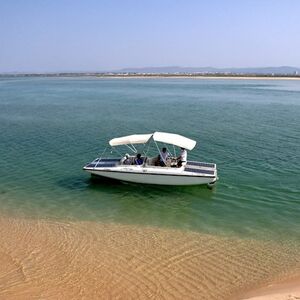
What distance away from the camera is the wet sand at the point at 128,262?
41.9 ft

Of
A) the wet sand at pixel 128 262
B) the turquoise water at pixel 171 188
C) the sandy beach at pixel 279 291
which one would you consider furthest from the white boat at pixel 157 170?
the sandy beach at pixel 279 291

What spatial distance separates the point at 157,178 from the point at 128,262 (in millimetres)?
8471

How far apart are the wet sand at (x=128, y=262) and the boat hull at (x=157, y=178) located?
206 inches

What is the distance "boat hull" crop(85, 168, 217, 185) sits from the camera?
22297 millimetres

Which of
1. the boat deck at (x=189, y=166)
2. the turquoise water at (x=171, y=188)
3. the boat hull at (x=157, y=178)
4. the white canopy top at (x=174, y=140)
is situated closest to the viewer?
the turquoise water at (x=171, y=188)

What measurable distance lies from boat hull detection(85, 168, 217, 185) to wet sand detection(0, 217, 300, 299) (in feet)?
17.2

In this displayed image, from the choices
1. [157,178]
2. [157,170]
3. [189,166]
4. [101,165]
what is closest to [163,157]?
[157,170]

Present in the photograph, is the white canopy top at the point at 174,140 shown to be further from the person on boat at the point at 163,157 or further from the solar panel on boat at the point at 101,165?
the solar panel on boat at the point at 101,165

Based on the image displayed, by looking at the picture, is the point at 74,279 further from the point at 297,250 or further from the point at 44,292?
the point at 297,250

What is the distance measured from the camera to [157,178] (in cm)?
2261

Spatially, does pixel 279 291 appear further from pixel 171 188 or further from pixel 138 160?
pixel 138 160

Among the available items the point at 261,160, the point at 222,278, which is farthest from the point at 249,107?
the point at 222,278

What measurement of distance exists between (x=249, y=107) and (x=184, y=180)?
42619 millimetres

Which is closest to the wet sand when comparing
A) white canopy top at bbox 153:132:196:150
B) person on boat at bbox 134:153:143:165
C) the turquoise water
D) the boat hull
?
the turquoise water
